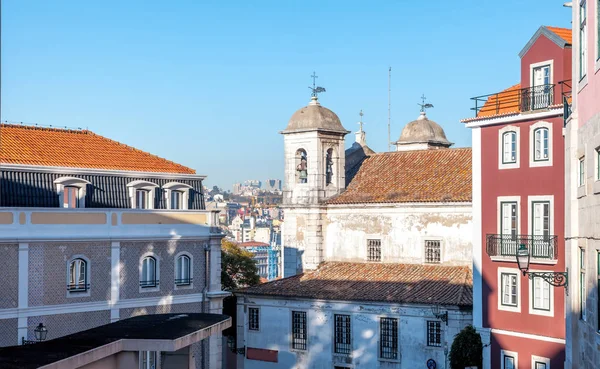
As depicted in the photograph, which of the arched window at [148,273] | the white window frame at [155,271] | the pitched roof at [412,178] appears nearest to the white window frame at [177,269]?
the white window frame at [155,271]

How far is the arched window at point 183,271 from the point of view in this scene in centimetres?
3934

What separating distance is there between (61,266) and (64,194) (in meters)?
2.77

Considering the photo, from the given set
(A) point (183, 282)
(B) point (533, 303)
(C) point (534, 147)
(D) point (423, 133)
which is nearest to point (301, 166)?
(D) point (423, 133)

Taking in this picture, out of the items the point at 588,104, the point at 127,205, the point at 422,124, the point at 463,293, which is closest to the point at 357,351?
the point at 463,293

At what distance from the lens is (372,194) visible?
46906 millimetres

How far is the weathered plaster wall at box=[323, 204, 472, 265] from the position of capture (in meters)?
42.7

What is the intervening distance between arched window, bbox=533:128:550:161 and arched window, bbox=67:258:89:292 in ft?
55.3

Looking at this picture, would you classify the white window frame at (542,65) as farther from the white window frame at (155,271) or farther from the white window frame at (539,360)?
the white window frame at (155,271)

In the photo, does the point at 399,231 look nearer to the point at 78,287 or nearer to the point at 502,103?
the point at 502,103

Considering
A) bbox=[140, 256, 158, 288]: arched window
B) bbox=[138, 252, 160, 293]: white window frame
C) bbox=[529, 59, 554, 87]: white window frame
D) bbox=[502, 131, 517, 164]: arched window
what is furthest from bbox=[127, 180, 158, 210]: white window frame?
bbox=[529, 59, 554, 87]: white window frame

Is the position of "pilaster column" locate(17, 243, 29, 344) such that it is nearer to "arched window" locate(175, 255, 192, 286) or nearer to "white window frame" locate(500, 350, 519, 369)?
"arched window" locate(175, 255, 192, 286)

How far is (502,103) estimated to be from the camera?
3291cm

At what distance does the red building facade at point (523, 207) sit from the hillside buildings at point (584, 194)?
31.9ft

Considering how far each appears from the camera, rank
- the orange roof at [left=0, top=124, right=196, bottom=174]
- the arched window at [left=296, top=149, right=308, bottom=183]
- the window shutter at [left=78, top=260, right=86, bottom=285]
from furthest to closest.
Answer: the arched window at [left=296, top=149, right=308, bottom=183] < the orange roof at [left=0, top=124, right=196, bottom=174] < the window shutter at [left=78, top=260, right=86, bottom=285]
